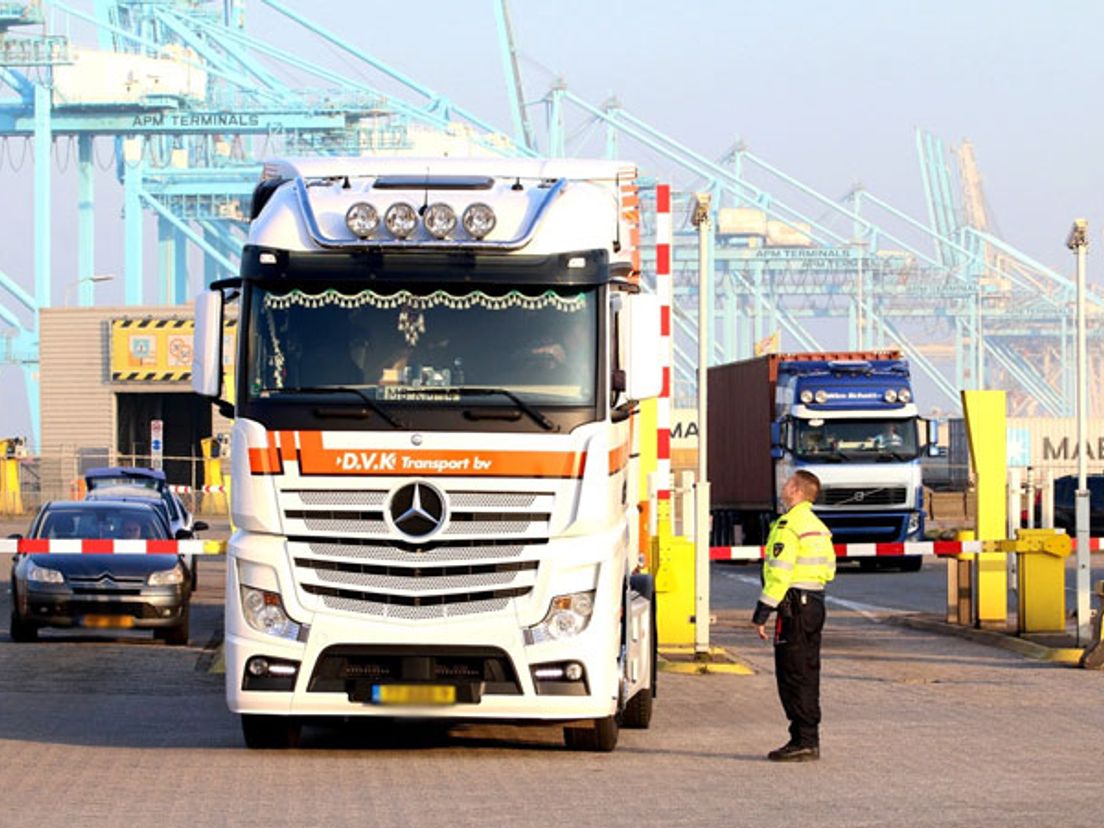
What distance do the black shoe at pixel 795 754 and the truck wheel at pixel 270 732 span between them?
8.66ft

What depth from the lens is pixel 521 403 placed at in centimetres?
1265

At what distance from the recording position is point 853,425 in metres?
38.9

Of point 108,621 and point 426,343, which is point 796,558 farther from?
point 108,621

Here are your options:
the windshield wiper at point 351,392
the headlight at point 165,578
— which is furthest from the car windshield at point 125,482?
the windshield wiper at point 351,392

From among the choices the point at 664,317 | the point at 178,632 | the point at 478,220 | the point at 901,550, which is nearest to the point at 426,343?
the point at 478,220

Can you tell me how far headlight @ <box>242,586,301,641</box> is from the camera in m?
12.6

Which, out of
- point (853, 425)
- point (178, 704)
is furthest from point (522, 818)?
point (853, 425)

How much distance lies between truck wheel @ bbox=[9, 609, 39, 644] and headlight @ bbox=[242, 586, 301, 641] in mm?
9990

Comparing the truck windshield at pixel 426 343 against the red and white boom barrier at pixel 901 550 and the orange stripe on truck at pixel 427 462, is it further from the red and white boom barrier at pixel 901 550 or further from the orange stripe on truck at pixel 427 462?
the red and white boom barrier at pixel 901 550

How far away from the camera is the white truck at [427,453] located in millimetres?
12523

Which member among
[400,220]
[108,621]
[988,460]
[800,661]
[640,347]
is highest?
[400,220]

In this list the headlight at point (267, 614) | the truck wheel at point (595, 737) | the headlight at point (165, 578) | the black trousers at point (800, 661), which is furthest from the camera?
the headlight at point (165, 578)

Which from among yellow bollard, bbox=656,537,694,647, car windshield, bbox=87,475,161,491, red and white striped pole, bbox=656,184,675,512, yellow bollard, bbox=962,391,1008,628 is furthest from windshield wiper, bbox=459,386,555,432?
car windshield, bbox=87,475,161,491

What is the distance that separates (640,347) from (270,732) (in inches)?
118
